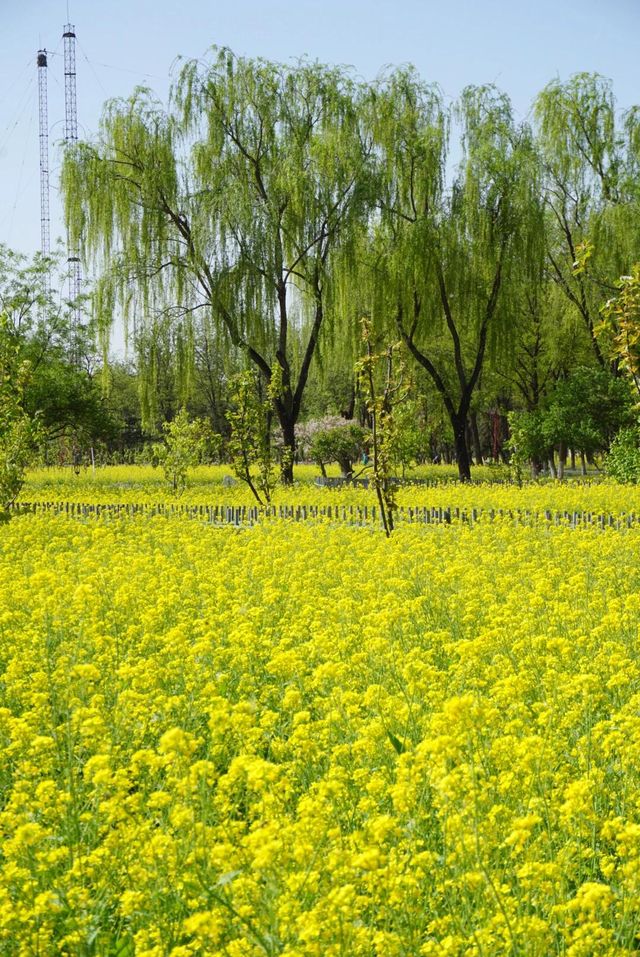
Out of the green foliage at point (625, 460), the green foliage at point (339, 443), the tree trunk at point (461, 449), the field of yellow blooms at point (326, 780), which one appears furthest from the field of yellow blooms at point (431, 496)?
the field of yellow blooms at point (326, 780)

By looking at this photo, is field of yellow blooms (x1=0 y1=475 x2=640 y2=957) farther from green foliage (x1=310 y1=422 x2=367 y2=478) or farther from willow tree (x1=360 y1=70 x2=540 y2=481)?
green foliage (x1=310 y1=422 x2=367 y2=478)

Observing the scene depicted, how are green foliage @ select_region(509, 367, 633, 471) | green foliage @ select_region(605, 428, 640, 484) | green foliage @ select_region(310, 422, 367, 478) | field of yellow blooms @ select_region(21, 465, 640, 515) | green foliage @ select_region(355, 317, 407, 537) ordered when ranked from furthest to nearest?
1. green foliage @ select_region(310, 422, 367, 478)
2. green foliage @ select_region(509, 367, 633, 471)
3. green foliage @ select_region(605, 428, 640, 484)
4. field of yellow blooms @ select_region(21, 465, 640, 515)
5. green foliage @ select_region(355, 317, 407, 537)

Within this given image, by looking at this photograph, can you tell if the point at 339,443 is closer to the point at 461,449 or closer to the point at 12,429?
the point at 461,449

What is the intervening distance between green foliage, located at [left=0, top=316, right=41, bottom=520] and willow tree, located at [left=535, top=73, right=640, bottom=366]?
16.3 m

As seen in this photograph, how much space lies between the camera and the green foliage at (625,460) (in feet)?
61.9

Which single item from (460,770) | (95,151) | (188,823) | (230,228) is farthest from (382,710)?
(95,151)

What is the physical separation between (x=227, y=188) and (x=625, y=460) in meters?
10.7

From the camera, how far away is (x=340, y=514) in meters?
13.7

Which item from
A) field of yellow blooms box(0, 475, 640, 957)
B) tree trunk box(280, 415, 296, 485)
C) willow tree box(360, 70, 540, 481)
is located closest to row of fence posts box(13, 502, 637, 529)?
field of yellow blooms box(0, 475, 640, 957)

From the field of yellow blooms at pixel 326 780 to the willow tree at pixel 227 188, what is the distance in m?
14.5

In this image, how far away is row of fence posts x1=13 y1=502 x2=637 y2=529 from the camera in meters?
11.7

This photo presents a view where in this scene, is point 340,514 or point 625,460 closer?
point 340,514

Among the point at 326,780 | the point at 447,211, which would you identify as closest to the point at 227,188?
the point at 447,211

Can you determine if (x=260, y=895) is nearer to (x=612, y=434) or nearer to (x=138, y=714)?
(x=138, y=714)
